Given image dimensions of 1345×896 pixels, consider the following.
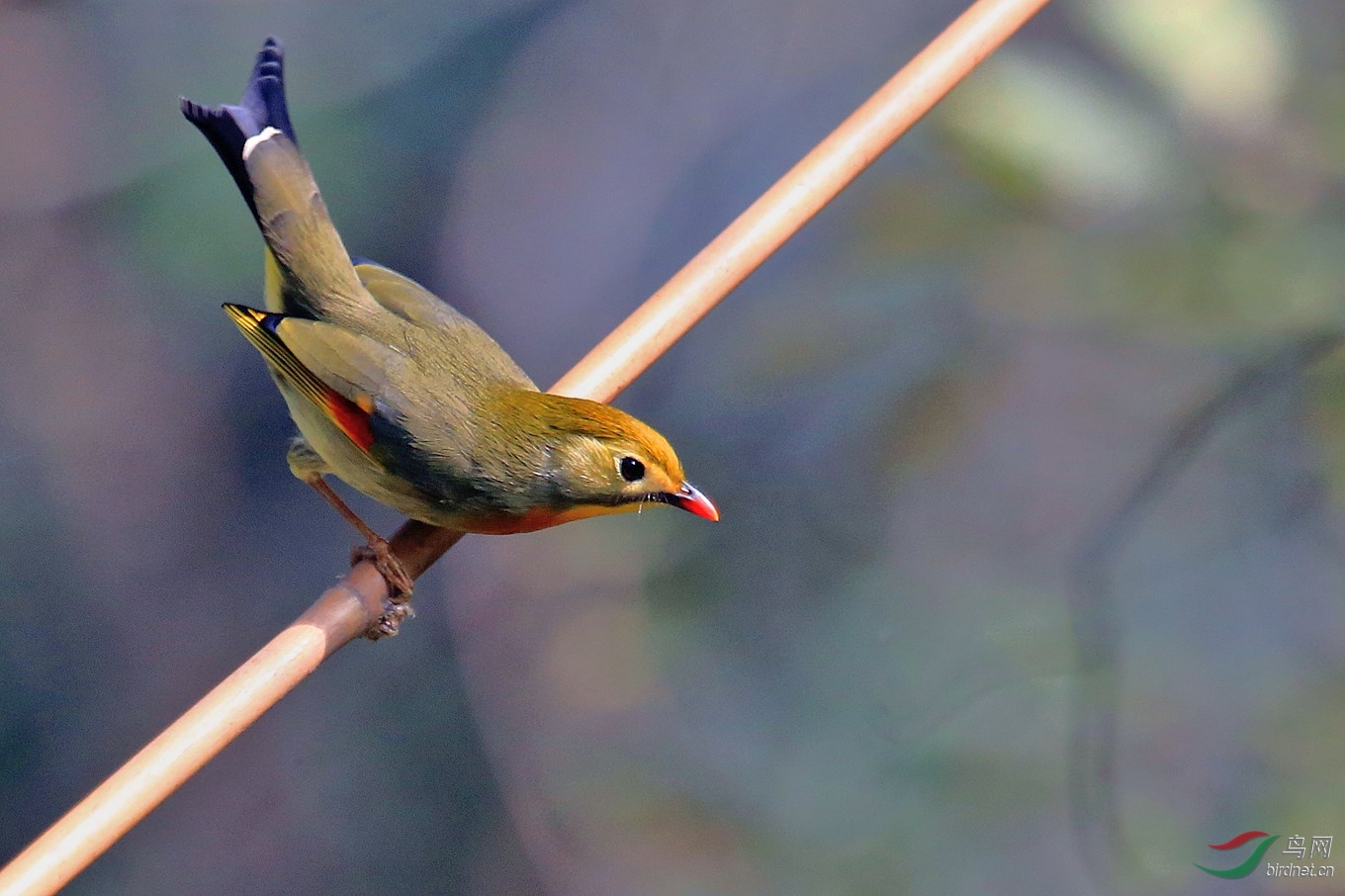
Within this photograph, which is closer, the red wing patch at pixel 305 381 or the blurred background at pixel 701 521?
the red wing patch at pixel 305 381

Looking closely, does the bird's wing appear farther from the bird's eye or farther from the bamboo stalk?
the bird's eye

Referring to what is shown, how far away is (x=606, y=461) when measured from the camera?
2.45 meters

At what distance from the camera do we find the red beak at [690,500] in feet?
8.19

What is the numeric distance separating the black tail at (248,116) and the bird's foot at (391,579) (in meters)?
0.81

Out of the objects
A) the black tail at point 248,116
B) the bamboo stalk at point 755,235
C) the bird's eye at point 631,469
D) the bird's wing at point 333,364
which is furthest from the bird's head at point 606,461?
the black tail at point 248,116

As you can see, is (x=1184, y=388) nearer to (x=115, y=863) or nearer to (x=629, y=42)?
(x=629, y=42)

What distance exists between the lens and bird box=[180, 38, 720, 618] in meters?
2.49

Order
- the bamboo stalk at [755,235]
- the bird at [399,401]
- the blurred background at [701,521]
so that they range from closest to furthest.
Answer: the bamboo stalk at [755,235], the bird at [399,401], the blurred background at [701,521]

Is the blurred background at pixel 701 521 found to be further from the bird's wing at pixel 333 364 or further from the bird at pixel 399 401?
the bird's wing at pixel 333 364

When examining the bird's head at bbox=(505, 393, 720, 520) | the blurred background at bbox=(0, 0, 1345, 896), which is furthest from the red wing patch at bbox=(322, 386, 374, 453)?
the blurred background at bbox=(0, 0, 1345, 896)

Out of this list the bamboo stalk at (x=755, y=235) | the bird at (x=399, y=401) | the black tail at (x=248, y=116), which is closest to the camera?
the bamboo stalk at (x=755, y=235)

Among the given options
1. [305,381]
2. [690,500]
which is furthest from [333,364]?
[690,500]

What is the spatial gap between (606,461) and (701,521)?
138 centimetres

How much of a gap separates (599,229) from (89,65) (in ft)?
5.57
